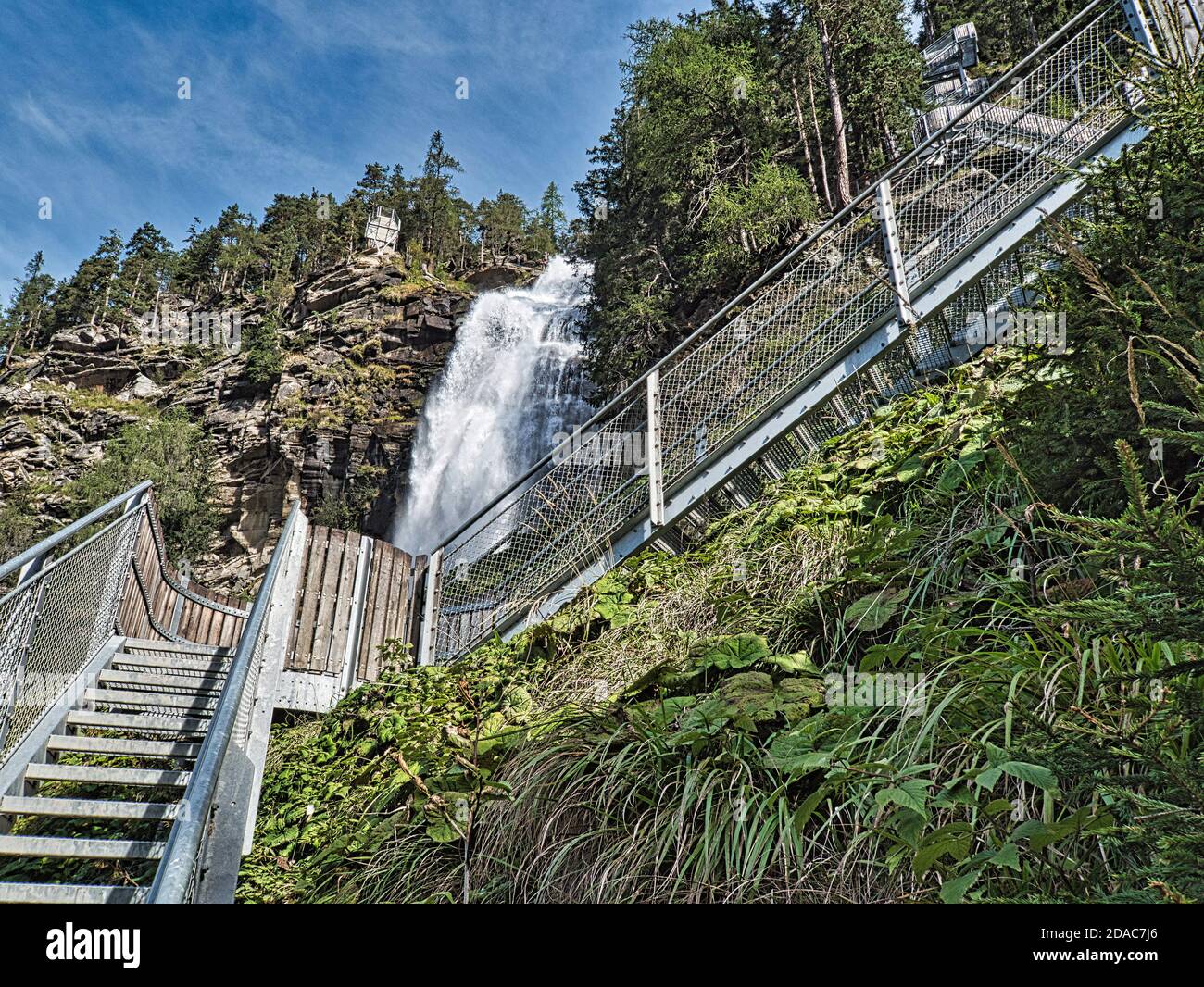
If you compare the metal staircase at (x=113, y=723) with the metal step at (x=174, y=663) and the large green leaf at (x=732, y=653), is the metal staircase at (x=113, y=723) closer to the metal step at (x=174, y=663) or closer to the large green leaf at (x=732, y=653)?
the metal step at (x=174, y=663)

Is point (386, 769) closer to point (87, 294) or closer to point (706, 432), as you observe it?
point (706, 432)

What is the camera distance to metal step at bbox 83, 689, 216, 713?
19.0ft

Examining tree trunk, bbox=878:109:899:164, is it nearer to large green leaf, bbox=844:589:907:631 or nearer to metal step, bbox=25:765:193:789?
large green leaf, bbox=844:589:907:631

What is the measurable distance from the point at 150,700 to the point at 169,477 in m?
35.7

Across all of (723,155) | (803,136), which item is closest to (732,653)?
(723,155)

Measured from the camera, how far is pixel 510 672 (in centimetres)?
560

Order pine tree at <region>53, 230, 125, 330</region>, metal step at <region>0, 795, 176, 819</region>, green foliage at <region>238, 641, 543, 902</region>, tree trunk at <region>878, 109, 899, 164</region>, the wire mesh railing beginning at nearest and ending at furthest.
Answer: green foliage at <region>238, 641, 543, 902</region> → metal step at <region>0, 795, 176, 819</region> → the wire mesh railing → tree trunk at <region>878, 109, 899, 164</region> → pine tree at <region>53, 230, 125, 330</region>

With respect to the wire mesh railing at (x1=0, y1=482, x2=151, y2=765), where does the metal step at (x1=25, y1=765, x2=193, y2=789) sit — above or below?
below

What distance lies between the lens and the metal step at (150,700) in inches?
228

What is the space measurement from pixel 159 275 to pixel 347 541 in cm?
7981

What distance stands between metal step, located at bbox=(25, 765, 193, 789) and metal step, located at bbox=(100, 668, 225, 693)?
122 cm

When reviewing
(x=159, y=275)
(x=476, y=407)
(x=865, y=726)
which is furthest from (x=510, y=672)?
(x=159, y=275)

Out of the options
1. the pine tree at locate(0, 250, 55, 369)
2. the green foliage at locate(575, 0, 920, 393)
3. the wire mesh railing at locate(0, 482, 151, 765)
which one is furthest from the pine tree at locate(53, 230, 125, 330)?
the wire mesh railing at locate(0, 482, 151, 765)

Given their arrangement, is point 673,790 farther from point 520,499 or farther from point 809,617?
point 520,499
